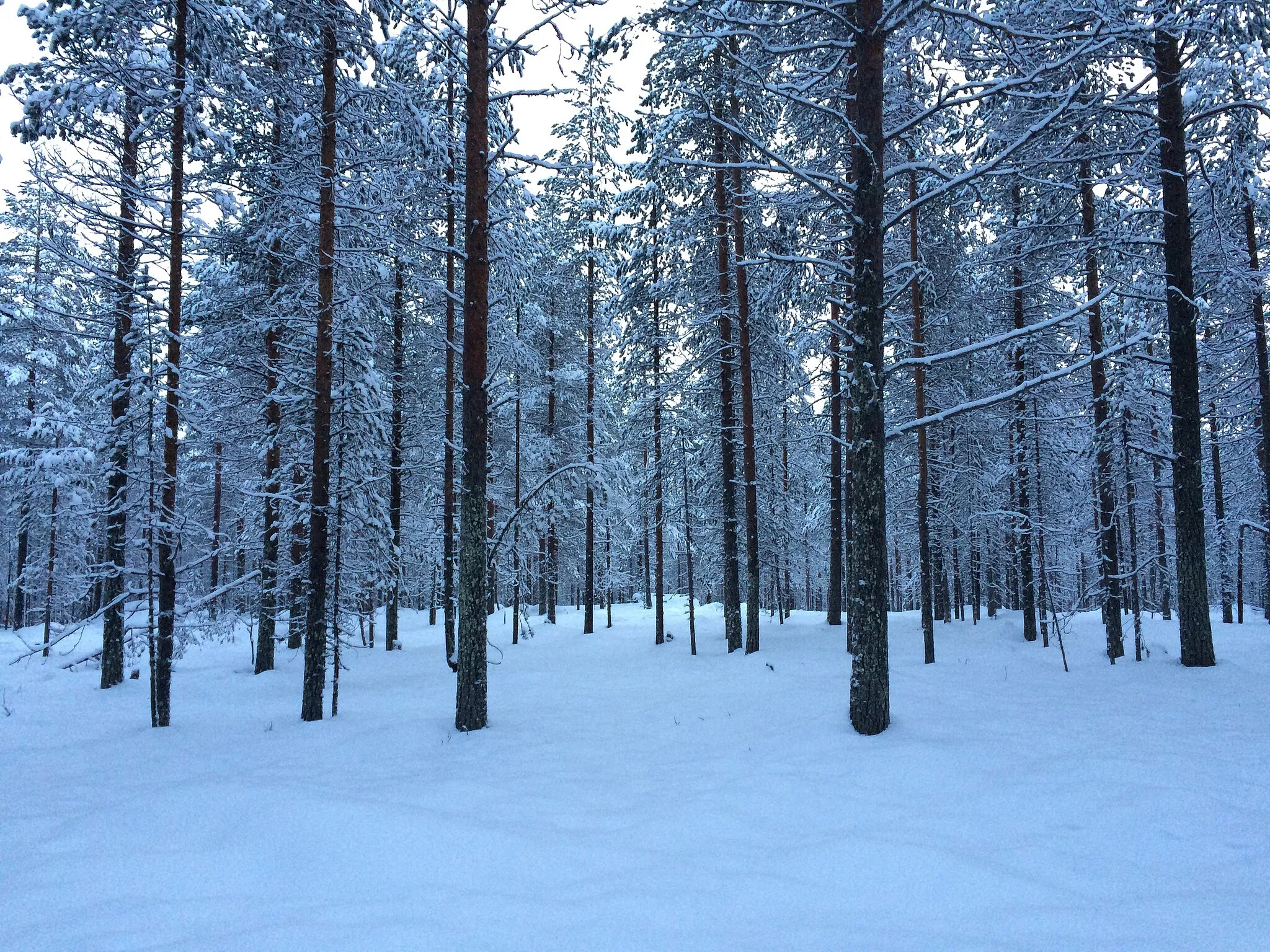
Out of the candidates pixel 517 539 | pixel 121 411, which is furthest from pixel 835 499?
pixel 121 411

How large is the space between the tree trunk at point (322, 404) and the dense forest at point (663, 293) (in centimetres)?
6

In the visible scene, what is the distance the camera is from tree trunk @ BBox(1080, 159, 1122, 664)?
11.9 m

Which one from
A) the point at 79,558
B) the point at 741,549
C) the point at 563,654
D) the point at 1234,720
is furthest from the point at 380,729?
the point at 79,558

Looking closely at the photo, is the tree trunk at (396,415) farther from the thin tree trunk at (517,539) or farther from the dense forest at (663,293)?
the thin tree trunk at (517,539)

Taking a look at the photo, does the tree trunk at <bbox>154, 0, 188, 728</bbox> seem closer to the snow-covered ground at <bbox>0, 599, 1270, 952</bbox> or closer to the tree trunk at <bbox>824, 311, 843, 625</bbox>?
the snow-covered ground at <bbox>0, 599, 1270, 952</bbox>

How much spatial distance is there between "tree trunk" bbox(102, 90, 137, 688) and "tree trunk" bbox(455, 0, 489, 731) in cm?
487

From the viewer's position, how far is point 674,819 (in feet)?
16.0

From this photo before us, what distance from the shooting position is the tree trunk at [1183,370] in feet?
30.6

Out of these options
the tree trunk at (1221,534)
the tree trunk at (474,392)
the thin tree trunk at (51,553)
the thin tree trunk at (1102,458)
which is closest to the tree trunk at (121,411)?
the tree trunk at (474,392)

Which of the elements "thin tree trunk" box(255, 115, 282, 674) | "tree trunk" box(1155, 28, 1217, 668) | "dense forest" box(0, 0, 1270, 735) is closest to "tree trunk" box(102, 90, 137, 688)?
"dense forest" box(0, 0, 1270, 735)

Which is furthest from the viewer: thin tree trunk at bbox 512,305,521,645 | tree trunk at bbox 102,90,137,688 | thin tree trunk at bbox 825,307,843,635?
thin tree trunk at bbox 512,305,521,645

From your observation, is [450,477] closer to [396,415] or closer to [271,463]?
[396,415]

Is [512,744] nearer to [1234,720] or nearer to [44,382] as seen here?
[1234,720]

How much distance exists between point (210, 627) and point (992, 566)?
28.6m
